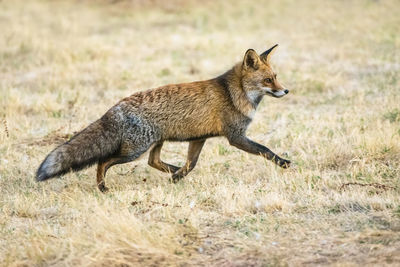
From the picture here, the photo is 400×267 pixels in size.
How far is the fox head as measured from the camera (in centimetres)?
773

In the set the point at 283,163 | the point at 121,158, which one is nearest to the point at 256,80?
the point at 283,163

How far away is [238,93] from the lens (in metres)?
7.75

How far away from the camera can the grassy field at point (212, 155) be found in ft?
17.5

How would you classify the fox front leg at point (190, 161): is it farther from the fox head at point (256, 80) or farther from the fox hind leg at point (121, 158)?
the fox head at point (256, 80)

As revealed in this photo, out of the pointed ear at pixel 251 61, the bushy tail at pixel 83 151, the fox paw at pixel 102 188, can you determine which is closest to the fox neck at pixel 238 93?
the pointed ear at pixel 251 61

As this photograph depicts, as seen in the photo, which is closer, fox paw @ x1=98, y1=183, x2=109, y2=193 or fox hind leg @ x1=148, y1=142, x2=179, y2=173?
fox paw @ x1=98, y1=183, x2=109, y2=193

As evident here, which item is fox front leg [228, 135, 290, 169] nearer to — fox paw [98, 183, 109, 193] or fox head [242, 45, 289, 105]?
fox head [242, 45, 289, 105]

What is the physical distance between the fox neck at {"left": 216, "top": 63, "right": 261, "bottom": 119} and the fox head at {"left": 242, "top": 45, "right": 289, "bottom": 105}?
57 mm

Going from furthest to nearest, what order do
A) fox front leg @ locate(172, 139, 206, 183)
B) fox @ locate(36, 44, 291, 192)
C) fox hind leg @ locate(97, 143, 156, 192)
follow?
fox front leg @ locate(172, 139, 206, 183), fox hind leg @ locate(97, 143, 156, 192), fox @ locate(36, 44, 291, 192)

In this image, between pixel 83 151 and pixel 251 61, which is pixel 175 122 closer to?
pixel 83 151

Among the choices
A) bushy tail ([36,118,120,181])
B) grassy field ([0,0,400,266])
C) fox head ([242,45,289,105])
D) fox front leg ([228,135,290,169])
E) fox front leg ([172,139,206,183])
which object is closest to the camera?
grassy field ([0,0,400,266])

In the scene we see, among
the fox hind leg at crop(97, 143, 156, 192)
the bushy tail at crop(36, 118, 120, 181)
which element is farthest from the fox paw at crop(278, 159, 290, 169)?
the bushy tail at crop(36, 118, 120, 181)

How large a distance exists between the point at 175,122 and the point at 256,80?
1.24m

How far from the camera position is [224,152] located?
898 cm
